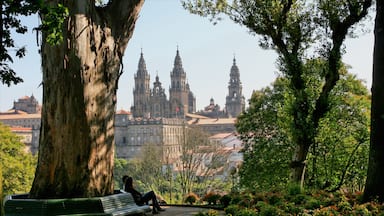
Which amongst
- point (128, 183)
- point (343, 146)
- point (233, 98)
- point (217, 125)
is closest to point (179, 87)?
point (233, 98)

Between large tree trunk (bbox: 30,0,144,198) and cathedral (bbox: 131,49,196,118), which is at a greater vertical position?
cathedral (bbox: 131,49,196,118)

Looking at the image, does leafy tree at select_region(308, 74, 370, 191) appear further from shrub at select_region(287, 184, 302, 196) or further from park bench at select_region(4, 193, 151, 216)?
park bench at select_region(4, 193, 151, 216)

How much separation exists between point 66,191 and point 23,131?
102 meters

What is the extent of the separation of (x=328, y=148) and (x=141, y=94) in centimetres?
10853

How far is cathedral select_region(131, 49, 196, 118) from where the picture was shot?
123 metres

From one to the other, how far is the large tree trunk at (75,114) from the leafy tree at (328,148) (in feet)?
39.8

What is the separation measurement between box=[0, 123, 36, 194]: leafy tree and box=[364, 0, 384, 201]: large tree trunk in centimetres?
2119

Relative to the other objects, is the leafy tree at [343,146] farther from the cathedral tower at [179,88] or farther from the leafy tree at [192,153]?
the cathedral tower at [179,88]

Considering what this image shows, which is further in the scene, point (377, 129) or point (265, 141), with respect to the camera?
point (265, 141)

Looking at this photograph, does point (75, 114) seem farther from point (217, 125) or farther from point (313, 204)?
point (217, 125)

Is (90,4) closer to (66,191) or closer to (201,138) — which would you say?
(66,191)

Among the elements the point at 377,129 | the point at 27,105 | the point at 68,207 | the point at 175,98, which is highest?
the point at 175,98

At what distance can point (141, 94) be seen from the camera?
125625mm

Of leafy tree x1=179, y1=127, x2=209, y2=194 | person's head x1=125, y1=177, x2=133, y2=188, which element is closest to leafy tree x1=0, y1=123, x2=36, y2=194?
leafy tree x1=179, y1=127, x2=209, y2=194
